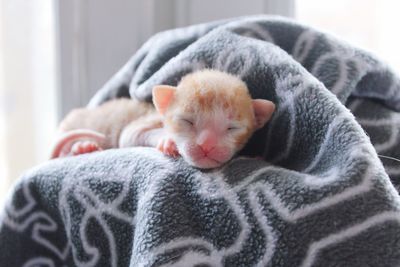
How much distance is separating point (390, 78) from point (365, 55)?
45 mm

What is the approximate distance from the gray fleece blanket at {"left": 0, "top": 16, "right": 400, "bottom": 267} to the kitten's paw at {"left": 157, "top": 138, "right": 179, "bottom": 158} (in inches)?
0.5

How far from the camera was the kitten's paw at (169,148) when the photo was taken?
0.69 metres

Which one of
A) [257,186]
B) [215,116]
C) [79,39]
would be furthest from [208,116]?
[79,39]

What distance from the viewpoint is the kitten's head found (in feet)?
2.17

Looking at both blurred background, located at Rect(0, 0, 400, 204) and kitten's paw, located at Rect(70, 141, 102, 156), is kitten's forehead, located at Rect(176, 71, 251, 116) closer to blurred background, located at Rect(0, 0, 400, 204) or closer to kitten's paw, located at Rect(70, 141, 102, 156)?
kitten's paw, located at Rect(70, 141, 102, 156)

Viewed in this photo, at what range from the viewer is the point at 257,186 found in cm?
57

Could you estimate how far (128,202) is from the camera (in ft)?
2.15

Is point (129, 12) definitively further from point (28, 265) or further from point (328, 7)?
point (28, 265)

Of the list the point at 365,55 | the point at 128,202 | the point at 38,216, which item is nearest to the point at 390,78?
the point at 365,55

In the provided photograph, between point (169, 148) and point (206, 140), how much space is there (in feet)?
0.20

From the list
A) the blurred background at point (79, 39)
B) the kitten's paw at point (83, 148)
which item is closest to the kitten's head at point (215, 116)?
the kitten's paw at point (83, 148)

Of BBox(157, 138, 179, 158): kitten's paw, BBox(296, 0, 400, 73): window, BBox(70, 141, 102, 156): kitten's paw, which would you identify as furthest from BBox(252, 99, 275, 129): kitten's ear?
BBox(296, 0, 400, 73): window

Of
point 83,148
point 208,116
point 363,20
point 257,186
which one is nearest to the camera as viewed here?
point 257,186

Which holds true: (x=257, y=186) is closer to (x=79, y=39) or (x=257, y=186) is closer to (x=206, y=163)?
(x=206, y=163)
